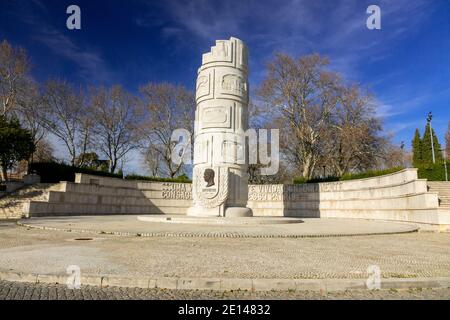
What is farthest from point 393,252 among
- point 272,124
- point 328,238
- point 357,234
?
point 272,124

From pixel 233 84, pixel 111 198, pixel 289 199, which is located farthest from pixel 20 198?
pixel 289 199

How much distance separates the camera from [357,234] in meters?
11.4

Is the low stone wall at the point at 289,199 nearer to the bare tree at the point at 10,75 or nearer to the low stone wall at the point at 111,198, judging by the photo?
the low stone wall at the point at 111,198

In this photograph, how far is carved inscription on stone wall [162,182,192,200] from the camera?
28750 mm

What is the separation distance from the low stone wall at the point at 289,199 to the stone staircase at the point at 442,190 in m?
0.75

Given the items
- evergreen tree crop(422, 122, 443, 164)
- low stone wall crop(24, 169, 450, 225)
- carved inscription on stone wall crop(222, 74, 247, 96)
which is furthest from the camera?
evergreen tree crop(422, 122, 443, 164)

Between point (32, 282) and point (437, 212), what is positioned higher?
point (437, 212)

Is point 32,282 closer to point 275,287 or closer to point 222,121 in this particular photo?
point 275,287

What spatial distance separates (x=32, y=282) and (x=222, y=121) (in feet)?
49.1

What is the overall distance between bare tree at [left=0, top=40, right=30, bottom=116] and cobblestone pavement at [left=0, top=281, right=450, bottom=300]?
31816 millimetres

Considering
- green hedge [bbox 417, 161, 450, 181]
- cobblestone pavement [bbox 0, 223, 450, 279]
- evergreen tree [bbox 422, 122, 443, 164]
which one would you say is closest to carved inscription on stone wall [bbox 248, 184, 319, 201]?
green hedge [bbox 417, 161, 450, 181]

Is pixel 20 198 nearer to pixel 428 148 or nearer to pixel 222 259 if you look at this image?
pixel 222 259

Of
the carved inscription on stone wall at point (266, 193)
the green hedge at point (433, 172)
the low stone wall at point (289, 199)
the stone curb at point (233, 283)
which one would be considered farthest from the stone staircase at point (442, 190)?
the stone curb at point (233, 283)

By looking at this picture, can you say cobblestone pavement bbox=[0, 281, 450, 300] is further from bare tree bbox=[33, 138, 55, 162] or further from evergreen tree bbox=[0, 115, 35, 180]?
bare tree bbox=[33, 138, 55, 162]
